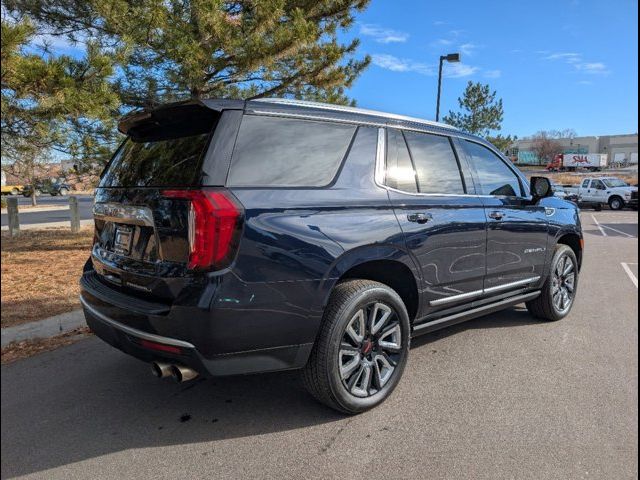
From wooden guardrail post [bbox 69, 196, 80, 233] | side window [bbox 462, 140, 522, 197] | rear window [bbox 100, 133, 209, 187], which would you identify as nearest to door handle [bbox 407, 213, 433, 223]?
side window [bbox 462, 140, 522, 197]

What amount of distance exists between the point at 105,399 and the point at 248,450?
123cm

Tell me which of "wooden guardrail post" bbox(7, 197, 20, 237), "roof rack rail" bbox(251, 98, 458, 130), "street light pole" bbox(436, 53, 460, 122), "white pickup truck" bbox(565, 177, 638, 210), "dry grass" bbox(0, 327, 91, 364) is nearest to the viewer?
"roof rack rail" bbox(251, 98, 458, 130)

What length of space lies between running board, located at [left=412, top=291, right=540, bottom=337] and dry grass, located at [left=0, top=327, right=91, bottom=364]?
3.21m

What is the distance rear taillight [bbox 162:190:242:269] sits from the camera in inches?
97.8

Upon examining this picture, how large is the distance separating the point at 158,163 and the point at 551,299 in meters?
4.19

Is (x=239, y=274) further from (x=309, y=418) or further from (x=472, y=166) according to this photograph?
(x=472, y=166)

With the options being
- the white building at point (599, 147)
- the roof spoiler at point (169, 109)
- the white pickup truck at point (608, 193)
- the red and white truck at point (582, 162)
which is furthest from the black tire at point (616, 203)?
the white building at point (599, 147)

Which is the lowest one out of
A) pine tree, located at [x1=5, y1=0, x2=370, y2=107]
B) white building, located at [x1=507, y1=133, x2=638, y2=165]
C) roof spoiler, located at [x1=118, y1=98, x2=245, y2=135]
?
roof spoiler, located at [x1=118, y1=98, x2=245, y2=135]

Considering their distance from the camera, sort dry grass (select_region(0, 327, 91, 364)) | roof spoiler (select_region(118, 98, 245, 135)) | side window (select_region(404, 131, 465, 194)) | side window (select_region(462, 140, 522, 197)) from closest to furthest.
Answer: roof spoiler (select_region(118, 98, 245, 135)) < side window (select_region(404, 131, 465, 194)) < dry grass (select_region(0, 327, 91, 364)) < side window (select_region(462, 140, 522, 197))

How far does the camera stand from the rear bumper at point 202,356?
2551 millimetres

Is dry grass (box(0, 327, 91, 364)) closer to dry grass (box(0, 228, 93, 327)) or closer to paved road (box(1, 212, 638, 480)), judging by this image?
paved road (box(1, 212, 638, 480))

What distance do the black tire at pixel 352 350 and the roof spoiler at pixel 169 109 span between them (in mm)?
1274

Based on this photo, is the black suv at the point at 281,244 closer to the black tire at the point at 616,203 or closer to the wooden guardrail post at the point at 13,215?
the wooden guardrail post at the point at 13,215

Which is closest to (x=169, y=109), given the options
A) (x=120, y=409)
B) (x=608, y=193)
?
(x=120, y=409)
